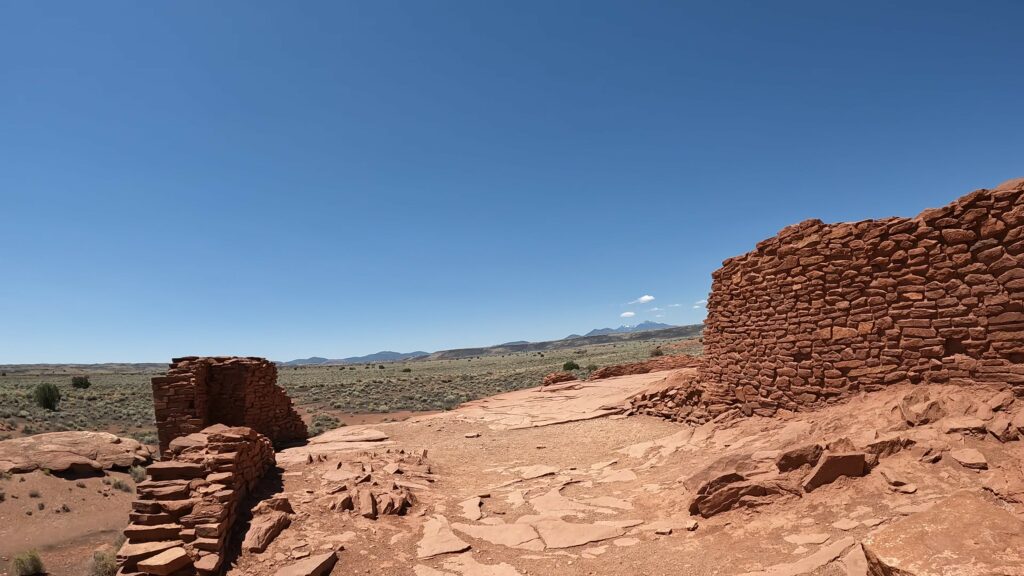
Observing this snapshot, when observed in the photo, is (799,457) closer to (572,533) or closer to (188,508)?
(572,533)

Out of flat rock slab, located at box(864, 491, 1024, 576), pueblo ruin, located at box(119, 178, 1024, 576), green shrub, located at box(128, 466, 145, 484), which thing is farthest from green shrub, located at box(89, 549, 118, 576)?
flat rock slab, located at box(864, 491, 1024, 576)

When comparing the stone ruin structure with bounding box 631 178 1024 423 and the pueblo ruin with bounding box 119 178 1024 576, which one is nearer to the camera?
the pueblo ruin with bounding box 119 178 1024 576

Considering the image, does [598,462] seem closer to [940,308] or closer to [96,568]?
[940,308]

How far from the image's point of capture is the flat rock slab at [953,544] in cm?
335

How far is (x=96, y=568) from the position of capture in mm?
8023

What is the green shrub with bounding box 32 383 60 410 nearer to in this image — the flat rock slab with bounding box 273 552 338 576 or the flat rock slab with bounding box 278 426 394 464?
the flat rock slab with bounding box 278 426 394 464

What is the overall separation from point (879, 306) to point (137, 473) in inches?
684

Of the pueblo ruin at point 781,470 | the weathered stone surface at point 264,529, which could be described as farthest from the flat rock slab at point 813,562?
the weathered stone surface at point 264,529

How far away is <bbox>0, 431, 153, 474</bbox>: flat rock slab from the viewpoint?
39.7ft

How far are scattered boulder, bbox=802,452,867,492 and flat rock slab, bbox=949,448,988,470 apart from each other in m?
0.89

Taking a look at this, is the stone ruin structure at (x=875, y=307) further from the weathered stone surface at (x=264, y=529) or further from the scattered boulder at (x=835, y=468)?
the weathered stone surface at (x=264, y=529)

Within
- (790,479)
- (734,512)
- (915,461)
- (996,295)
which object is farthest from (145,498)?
(996,295)

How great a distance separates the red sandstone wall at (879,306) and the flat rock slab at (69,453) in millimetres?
15567

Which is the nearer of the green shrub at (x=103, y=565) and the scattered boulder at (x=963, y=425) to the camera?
the scattered boulder at (x=963, y=425)
